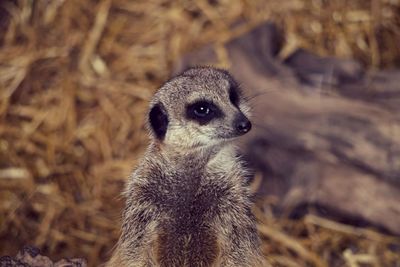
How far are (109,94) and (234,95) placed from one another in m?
1.93

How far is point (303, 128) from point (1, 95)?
1859mm

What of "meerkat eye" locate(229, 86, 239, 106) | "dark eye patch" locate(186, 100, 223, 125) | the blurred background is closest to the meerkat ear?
"dark eye patch" locate(186, 100, 223, 125)

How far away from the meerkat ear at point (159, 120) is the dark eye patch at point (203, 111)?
119mm

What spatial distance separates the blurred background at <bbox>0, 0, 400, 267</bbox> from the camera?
4.07 metres

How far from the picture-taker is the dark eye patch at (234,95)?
9.49ft

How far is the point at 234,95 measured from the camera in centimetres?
293

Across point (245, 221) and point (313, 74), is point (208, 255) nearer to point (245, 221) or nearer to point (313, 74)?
point (245, 221)

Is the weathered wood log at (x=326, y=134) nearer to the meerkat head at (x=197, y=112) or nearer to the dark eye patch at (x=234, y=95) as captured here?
the dark eye patch at (x=234, y=95)

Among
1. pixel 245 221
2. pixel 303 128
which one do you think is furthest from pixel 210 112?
pixel 303 128

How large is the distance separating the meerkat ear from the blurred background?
1.32 m

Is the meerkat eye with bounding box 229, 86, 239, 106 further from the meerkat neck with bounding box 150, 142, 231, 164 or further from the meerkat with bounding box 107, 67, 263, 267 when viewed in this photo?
the meerkat neck with bounding box 150, 142, 231, 164

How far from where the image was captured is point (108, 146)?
14.9 ft

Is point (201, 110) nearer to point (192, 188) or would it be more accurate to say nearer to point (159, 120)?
point (159, 120)

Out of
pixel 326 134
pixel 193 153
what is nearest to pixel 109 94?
pixel 326 134
